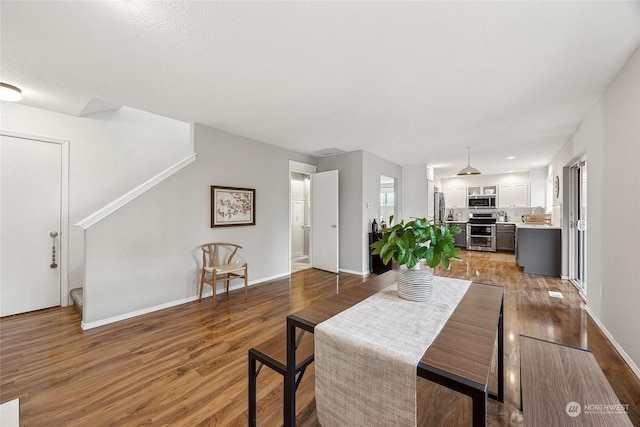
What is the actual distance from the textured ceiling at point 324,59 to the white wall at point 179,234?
69 cm

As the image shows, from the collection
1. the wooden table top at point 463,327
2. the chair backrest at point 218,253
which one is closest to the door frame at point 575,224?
the wooden table top at point 463,327

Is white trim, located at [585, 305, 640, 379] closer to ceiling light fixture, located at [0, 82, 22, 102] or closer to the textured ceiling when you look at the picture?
the textured ceiling

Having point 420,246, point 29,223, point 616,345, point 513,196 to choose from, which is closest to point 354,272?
point 616,345

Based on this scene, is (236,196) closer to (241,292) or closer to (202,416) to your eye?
(241,292)

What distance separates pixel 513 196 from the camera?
740 cm

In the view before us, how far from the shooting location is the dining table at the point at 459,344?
0.72 metres

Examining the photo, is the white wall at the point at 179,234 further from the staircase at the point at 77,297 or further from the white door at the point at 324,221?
the white door at the point at 324,221

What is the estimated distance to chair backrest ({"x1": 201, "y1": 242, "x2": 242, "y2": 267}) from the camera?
3.46m

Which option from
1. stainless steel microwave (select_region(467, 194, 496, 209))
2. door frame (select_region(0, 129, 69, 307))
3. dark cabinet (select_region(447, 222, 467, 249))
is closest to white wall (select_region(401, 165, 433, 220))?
dark cabinet (select_region(447, 222, 467, 249))

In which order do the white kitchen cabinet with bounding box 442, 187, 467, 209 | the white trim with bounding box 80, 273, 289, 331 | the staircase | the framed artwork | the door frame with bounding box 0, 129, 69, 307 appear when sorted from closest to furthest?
the white trim with bounding box 80, 273, 289, 331, the staircase, the door frame with bounding box 0, 129, 69, 307, the framed artwork, the white kitchen cabinet with bounding box 442, 187, 467, 209

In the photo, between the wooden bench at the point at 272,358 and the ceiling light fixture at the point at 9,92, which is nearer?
the wooden bench at the point at 272,358

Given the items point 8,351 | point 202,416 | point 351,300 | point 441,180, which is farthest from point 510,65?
point 441,180

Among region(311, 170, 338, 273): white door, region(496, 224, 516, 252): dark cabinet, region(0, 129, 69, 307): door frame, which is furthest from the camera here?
region(496, 224, 516, 252): dark cabinet

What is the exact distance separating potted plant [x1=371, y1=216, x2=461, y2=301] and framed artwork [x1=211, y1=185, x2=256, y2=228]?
2.92 metres
